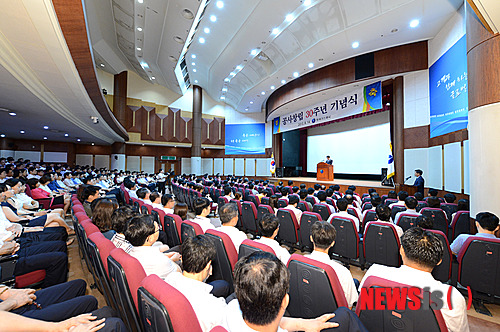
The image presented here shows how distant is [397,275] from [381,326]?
0.33 m

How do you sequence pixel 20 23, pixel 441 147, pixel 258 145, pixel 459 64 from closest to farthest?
pixel 20 23
pixel 459 64
pixel 441 147
pixel 258 145

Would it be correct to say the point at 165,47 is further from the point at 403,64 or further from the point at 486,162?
the point at 486,162

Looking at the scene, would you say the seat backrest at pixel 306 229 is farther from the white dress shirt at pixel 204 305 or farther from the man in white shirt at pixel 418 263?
the white dress shirt at pixel 204 305

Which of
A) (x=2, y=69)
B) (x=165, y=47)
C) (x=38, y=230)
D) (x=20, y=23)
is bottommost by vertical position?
(x=38, y=230)

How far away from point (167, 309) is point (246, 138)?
54.7ft

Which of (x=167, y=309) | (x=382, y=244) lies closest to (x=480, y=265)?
(x=382, y=244)

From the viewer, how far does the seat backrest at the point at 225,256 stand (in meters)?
1.99

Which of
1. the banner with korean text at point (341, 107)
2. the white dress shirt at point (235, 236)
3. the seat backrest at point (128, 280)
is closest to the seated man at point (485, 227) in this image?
the white dress shirt at point (235, 236)

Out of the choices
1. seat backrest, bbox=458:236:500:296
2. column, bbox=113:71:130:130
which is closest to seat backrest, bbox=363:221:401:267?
seat backrest, bbox=458:236:500:296

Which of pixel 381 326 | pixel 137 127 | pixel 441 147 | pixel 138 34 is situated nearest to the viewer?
pixel 381 326

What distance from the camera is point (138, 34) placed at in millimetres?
9539

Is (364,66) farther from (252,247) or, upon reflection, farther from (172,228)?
(252,247)

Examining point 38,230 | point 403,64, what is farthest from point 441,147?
point 38,230

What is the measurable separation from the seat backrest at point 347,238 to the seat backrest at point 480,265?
1003 millimetres
